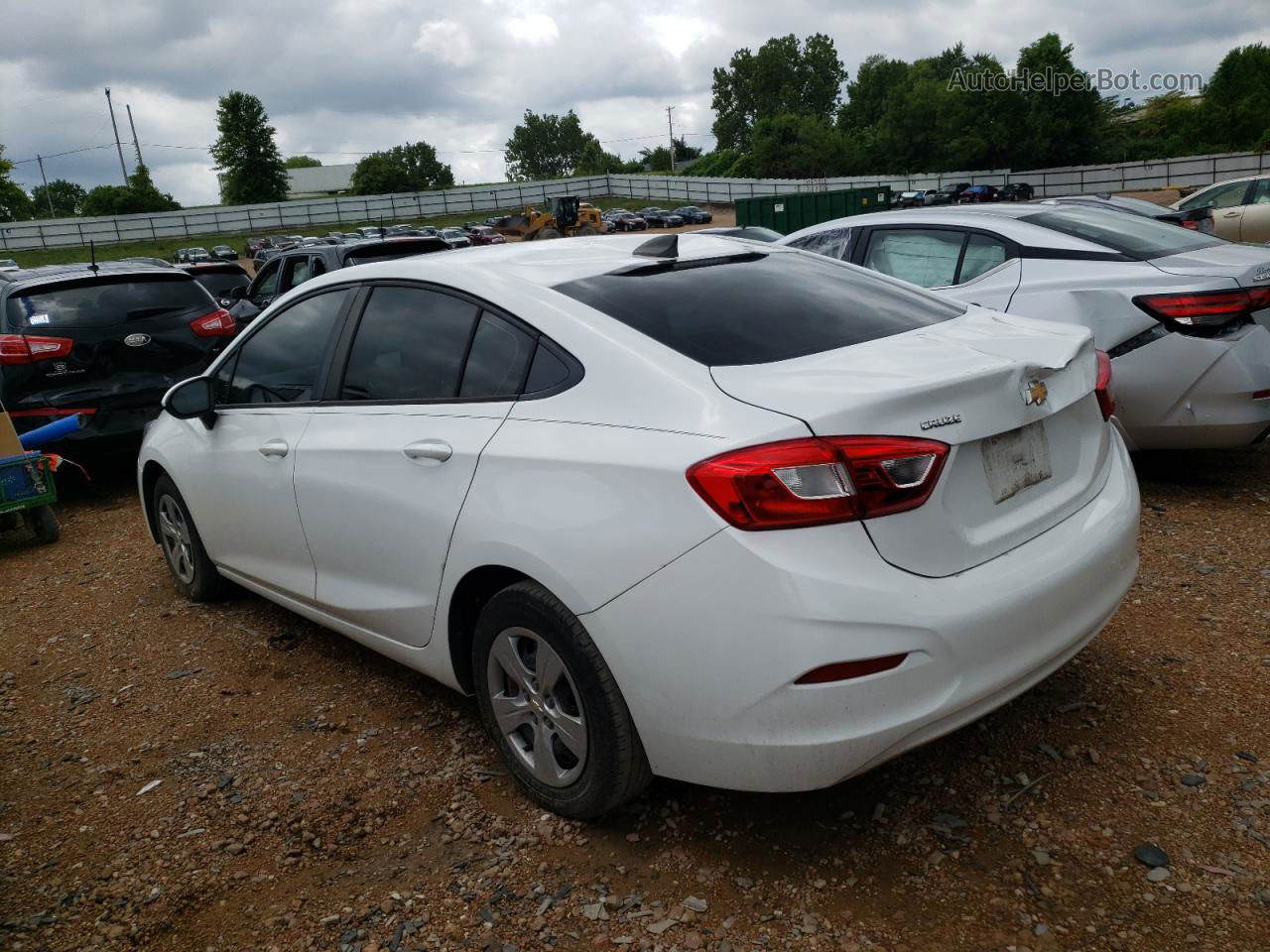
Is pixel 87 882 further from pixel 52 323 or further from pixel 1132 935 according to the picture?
pixel 52 323

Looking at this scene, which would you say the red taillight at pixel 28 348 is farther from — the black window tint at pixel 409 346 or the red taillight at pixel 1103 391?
the red taillight at pixel 1103 391

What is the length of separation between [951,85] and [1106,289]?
8818 cm

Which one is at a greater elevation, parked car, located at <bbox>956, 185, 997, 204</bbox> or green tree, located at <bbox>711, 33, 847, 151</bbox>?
green tree, located at <bbox>711, 33, 847, 151</bbox>

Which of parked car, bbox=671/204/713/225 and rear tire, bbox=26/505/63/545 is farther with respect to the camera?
parked car, bbox=671/204/713/225

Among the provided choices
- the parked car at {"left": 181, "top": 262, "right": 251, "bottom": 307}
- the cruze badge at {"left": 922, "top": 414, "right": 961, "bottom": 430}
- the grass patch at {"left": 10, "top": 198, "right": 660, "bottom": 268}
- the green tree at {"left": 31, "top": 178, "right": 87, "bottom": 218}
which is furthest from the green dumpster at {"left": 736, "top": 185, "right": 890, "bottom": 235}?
the green tree at {"left": 31, "top": 178, "right": 87, "bottom": 218}

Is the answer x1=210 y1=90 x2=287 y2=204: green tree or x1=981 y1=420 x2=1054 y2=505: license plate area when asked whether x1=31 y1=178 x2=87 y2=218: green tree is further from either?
x1=981 y1=420 x2=1054 y2=505: license plate area

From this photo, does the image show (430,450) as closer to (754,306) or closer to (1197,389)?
(754,306)

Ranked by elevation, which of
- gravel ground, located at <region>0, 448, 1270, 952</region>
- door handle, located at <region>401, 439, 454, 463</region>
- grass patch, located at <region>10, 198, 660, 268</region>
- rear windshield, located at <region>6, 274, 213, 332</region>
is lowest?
gravel ground, located at <region>0, 448, 1270, 952</region>

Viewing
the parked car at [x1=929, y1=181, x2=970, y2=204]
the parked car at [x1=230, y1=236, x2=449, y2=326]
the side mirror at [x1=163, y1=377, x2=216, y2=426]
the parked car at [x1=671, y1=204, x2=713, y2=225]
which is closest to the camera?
the side mirror at [x1=163, y1=377, x2=216, y2=426]

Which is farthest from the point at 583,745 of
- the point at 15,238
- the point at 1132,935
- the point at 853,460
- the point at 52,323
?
the point at 15,238

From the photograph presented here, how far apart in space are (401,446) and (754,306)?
3.85 ft

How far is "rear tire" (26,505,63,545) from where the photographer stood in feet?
21.2

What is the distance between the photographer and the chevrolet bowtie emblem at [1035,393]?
2533mm

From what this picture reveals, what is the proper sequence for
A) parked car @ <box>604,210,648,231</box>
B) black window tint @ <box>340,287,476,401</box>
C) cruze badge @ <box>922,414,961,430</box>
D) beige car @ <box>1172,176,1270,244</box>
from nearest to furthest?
cruze badge @ <box>922,414,961,430</box> < black window tint @ <box>340,287,476,401</box> < beige car @ <box>1172,176,1270,244</box> < parked car @ <box>604,210,648,231</box>
